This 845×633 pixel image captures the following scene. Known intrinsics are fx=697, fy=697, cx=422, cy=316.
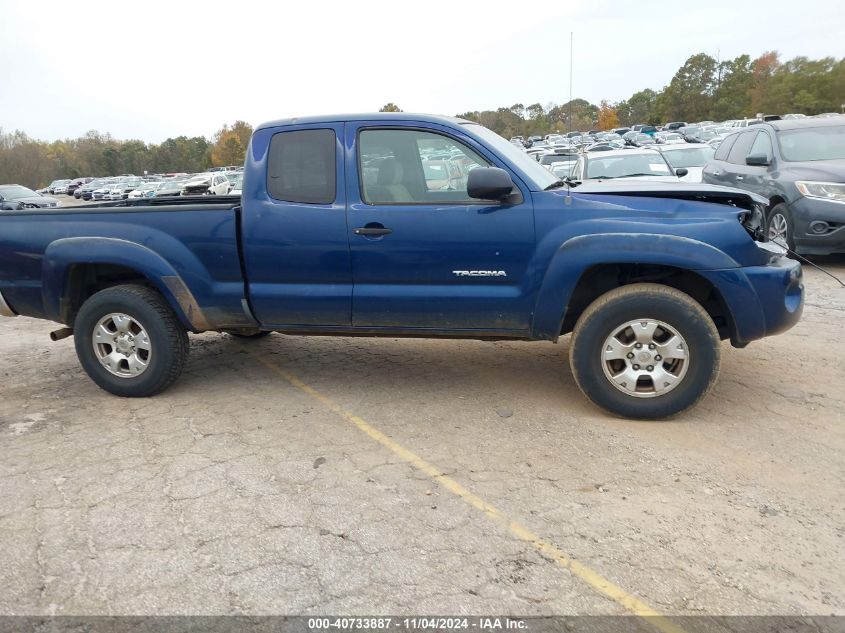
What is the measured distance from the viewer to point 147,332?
4957mm

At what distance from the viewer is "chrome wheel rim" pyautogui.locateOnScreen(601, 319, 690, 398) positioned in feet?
13.8

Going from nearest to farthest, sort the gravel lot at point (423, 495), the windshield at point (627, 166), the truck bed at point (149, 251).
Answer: the gravel lot at point (423, 495) → the truck bed at point (149, 251) → the windshield at point (627, 166)

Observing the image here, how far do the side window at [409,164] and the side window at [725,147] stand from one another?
25.8ft

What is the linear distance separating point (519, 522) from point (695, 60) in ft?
268

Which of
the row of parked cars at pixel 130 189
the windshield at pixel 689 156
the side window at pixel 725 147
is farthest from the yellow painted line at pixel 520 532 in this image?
the windshield at pixel 689 156

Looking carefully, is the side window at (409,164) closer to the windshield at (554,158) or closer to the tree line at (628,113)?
the windshield at (554,158)

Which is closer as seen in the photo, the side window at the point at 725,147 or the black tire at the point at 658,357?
the black tire at the point at 658,357

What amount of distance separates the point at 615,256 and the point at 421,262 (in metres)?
1.20

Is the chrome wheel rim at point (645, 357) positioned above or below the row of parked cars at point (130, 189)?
below

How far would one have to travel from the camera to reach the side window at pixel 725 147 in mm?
10867

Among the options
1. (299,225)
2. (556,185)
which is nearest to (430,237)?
(299,225)

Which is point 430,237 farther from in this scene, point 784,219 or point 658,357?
point 784,219

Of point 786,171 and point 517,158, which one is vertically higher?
point 517,158

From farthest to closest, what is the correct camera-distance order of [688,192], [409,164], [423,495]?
[409,164] < [688,192] < [423,495]
